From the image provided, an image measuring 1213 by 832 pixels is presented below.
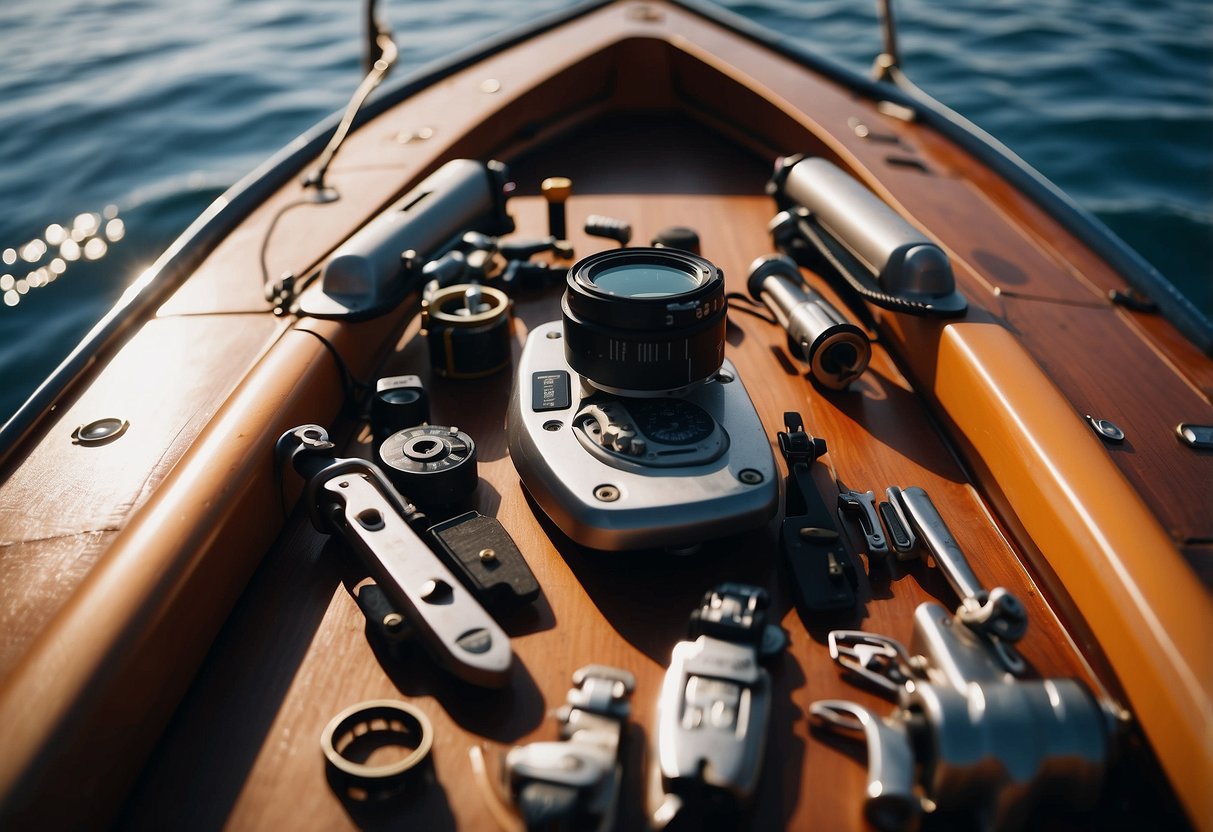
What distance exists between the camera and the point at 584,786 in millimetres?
654

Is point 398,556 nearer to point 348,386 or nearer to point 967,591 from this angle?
point 348,386

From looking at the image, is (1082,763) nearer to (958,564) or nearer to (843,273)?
(958,564)

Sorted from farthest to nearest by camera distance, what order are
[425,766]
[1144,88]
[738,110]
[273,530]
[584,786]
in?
[1144,88]
[738,110]
[273,530]
[425,766]
[584,786]

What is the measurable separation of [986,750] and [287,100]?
A: 5.00 meters

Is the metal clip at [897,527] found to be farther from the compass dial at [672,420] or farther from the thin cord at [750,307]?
the thin cord at [750,307]

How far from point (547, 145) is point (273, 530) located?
1.60m

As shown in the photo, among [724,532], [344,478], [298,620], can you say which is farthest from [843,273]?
[298,620]

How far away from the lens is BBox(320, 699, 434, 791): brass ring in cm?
75

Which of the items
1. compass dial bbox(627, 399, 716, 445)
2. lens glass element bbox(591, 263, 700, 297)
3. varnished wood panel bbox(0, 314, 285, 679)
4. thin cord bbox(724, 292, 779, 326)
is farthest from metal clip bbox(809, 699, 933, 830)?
thin cord bbox(724, 292, 779, 326)

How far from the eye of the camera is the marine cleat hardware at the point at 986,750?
69 centimetres

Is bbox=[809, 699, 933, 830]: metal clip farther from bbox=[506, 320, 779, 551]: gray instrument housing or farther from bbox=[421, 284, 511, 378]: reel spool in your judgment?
bbox=[421, 284, 511, 378]: reel spool

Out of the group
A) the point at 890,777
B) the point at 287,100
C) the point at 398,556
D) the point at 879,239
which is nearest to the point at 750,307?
→ the point at 879,239

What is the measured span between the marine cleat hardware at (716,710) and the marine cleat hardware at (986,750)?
10cm

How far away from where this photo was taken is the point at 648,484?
951 mm
